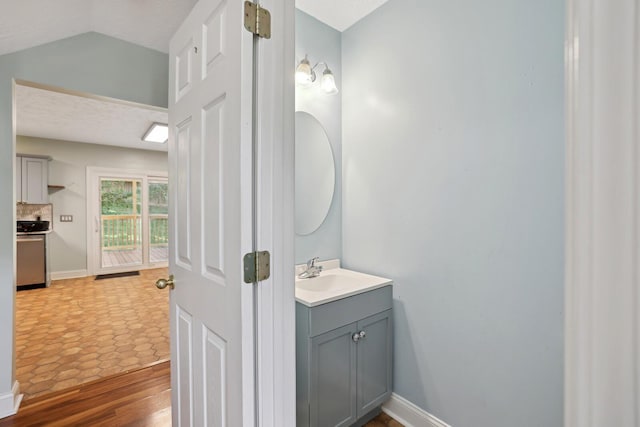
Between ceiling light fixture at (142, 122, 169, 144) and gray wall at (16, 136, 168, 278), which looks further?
gray wall at (16, 136, 168, 278)

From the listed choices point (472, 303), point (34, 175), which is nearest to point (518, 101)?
point (472, 303)

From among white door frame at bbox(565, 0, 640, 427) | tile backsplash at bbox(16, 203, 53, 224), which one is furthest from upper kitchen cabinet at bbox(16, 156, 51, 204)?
white door frame at bbox(565, 0, 640, 427)

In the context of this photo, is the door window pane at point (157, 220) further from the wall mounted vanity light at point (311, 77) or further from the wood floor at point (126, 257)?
the wall mounted vanity light at point (311, 77)

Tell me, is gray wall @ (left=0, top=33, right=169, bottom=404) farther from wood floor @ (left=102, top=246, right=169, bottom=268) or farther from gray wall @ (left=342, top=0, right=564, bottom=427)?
wood floor @ (left=102, top=246, right=169, bottom=268)

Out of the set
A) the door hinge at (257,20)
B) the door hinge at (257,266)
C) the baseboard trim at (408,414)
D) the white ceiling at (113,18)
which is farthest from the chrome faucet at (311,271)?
the white ceiling at (113,18)

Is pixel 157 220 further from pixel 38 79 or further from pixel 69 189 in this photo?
pixel 38 79

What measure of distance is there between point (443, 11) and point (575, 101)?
5.24 feet

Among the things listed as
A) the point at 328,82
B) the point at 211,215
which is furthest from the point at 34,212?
the point at 211,215

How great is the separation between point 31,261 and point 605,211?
626 centimetres

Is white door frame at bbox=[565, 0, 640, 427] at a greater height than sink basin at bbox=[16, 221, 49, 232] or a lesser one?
greater

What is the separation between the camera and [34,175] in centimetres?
469

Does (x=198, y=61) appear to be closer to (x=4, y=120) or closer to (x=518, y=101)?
(x=518, y=101)

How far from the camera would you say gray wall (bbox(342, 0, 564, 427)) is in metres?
1.24

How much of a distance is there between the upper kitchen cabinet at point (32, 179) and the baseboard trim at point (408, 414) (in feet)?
19.5
